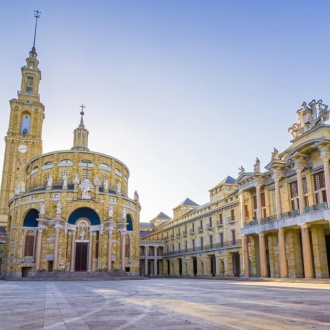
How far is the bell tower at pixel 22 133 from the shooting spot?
7438cm

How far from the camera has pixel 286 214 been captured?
3161cm

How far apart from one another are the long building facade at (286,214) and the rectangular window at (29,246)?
25413 mm

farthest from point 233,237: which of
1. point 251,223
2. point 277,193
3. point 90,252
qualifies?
point 90,252

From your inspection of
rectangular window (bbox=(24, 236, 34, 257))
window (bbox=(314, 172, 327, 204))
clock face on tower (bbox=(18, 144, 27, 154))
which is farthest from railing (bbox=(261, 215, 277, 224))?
clock face on tower (bbox=(18, 144, 27, 154))

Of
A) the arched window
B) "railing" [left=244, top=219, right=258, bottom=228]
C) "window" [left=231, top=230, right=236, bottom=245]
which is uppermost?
the arched window

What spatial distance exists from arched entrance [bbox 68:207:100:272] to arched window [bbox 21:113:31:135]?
41.2 m

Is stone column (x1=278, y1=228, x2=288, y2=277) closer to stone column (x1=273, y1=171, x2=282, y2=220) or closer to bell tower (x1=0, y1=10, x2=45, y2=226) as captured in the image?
stone column (x1=273, y1=171, x2=282, y2=220)

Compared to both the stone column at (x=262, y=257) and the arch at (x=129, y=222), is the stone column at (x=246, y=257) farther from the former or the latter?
the arch at (x=129, y=222)

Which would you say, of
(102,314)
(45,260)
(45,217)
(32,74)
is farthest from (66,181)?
(32,74)

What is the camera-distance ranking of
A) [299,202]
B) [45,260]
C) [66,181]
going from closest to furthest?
[299,202] → [45,260] → [66,181]

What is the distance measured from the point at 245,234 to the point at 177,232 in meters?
28.5

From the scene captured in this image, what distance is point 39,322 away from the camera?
7.22 metres

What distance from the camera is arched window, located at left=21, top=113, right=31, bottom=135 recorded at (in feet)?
264

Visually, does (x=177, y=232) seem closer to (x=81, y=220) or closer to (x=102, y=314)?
(x=81, y=220)
